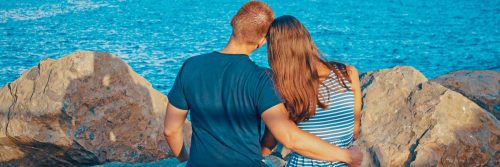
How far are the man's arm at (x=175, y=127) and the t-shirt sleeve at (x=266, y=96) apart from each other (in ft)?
1.38

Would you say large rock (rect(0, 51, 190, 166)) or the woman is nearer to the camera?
the woman

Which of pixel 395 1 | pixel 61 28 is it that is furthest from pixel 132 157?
pixel 395 1

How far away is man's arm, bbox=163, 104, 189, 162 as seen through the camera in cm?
287

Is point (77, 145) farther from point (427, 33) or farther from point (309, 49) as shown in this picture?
point (427, 33)

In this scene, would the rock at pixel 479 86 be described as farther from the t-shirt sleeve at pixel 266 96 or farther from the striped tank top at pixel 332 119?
the t-shirt sleeve at pixel 266 96

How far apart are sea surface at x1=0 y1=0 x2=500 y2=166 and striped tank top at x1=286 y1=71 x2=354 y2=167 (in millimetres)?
8014

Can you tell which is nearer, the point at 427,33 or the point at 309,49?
the point at 309,49

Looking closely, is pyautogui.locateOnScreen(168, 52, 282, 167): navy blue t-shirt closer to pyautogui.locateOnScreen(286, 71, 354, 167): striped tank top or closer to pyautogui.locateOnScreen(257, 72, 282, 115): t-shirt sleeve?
pyautogui.locateOnScreen(257, 72, 282, 115): t-shirt sleeve

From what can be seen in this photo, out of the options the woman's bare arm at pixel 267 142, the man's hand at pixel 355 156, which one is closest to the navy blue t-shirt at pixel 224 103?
the woman's bare arm at pixel 267 142

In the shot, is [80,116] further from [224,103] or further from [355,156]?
[355,156]

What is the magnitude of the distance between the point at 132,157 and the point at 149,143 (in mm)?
165

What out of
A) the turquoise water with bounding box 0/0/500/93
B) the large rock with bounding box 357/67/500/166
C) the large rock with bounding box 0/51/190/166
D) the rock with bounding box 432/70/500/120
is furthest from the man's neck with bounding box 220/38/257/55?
the turquoise water with bounding box 0/0/500/93

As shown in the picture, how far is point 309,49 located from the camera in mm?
2652

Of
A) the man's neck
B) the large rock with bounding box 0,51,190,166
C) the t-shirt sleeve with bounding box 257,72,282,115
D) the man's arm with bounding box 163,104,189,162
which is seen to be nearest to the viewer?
the t-shirt sleeve with bounding box 257,72,282,115
